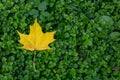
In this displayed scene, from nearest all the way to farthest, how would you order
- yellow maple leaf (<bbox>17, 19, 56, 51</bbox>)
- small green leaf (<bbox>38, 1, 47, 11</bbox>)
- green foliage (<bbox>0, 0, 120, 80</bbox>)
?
yellow maple leaf (<bbox>17, 19, 56, 51</bbox>) → green foliage (<bbox>0, 0, 120, 80</bbox>) → small green leaf (<bbox>38, 1, 47, 11</bbox>)

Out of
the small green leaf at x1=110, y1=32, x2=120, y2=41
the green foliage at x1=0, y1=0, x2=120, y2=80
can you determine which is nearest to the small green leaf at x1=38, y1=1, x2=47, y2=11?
the green foliage at x1=0, y1=0, x2=120, y2=80

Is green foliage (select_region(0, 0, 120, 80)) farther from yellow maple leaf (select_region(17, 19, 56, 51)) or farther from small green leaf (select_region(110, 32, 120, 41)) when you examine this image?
yellow maple leaf (select_region(17, 19, 56, 51))

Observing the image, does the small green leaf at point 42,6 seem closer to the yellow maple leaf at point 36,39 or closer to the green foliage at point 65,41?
the green foliage at point 65,41

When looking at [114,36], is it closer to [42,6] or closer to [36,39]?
[42,6]

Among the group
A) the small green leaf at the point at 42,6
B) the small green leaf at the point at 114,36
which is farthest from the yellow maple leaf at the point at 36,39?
the small green leaf at the point at 114,36

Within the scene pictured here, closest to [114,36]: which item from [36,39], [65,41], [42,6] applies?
[65,41]

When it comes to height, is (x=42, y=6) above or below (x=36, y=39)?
above
